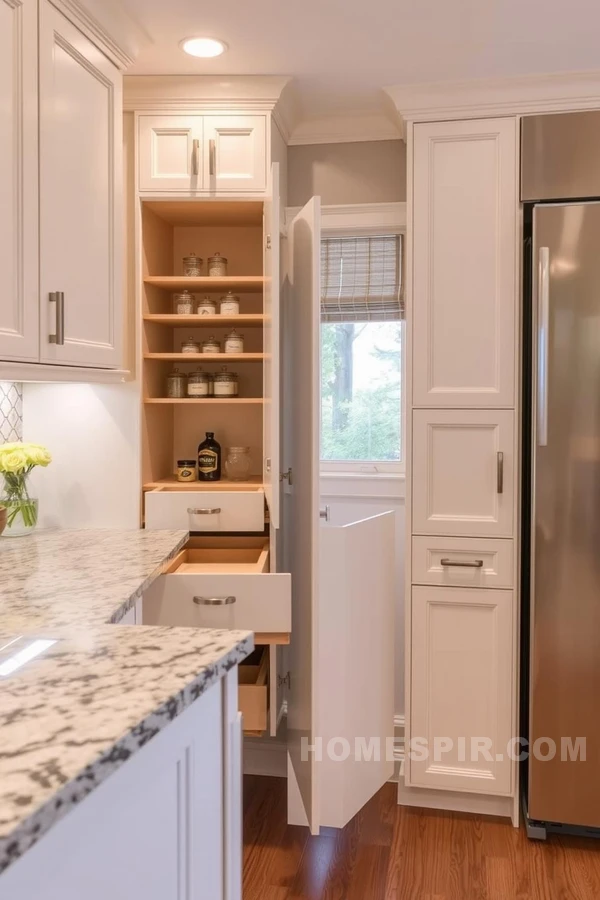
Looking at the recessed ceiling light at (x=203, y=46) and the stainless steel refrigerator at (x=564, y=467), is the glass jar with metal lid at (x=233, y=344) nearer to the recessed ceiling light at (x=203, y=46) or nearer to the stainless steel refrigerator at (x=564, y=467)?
the recessed ceiling light at (x=203, y=46)

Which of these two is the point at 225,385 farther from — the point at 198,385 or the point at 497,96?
the point at 497,96

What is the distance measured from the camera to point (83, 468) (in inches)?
91.7

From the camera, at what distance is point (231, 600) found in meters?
1.98

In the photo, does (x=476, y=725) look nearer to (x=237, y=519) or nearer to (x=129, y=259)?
(x=237, y=519)

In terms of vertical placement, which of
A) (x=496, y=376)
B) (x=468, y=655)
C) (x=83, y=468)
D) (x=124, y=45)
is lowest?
(x=468, y=655)

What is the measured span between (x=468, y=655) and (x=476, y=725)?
24 centimetres

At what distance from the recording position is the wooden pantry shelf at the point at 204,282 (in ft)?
7.74

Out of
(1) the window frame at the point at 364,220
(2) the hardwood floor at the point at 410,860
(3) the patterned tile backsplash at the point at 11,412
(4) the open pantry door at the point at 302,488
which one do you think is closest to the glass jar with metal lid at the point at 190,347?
(4) the open pantry door at the point at 302,488

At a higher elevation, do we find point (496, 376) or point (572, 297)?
point (572, 297)

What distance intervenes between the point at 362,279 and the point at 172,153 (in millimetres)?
856

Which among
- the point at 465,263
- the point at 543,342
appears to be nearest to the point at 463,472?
the point at 543,342

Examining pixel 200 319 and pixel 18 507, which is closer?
pixel 18 507

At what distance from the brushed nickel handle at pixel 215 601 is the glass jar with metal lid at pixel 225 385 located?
2.65ft

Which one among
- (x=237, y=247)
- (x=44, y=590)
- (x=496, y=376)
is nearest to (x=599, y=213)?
(x=496, y=376)
